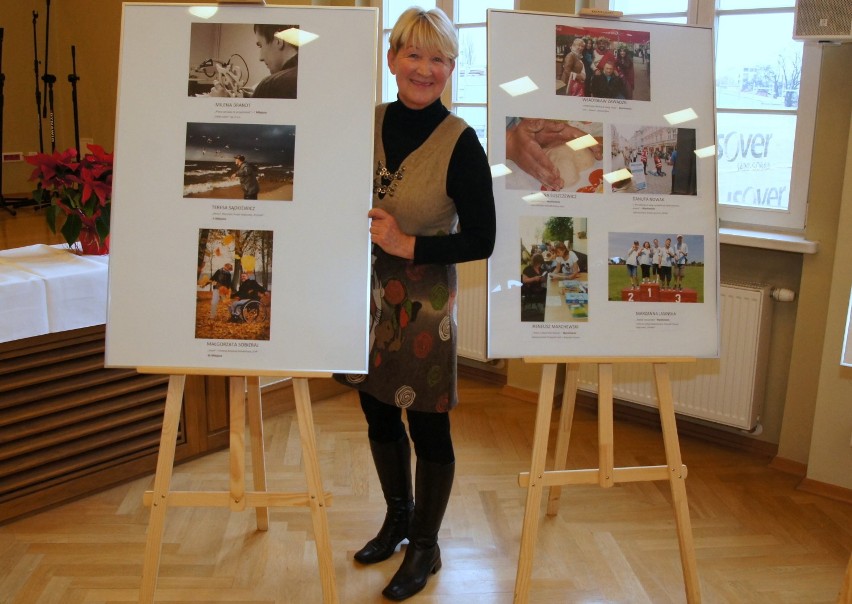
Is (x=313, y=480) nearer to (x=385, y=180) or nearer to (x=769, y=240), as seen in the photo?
(x=385, y=180)

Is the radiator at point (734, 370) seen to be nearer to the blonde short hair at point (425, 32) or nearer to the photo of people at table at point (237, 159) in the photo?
the blonde short hair at point (425, 32)

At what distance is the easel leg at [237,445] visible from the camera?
1.90 meters

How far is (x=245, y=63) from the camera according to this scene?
1.82m

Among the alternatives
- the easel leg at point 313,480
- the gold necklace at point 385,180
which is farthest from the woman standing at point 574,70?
the easel leg at point 313,480

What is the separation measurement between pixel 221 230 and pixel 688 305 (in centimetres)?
114

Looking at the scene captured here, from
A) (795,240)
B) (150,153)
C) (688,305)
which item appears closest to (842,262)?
(795,240)

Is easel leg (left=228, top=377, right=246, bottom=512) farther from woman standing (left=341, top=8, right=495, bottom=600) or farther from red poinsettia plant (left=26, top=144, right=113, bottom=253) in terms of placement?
red poinsettia plant (left=26, top=144, right=113, bottom=253)

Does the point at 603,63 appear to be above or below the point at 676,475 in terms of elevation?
above

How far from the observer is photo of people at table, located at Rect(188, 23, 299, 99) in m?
1.81

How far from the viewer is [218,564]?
91.7 inches

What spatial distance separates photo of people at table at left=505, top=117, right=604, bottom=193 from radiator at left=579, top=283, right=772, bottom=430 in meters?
1.25

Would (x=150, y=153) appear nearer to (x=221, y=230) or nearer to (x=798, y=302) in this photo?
(x=221, y=230)

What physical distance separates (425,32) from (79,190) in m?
1.53

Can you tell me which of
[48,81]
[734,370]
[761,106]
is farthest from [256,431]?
[48,81]
